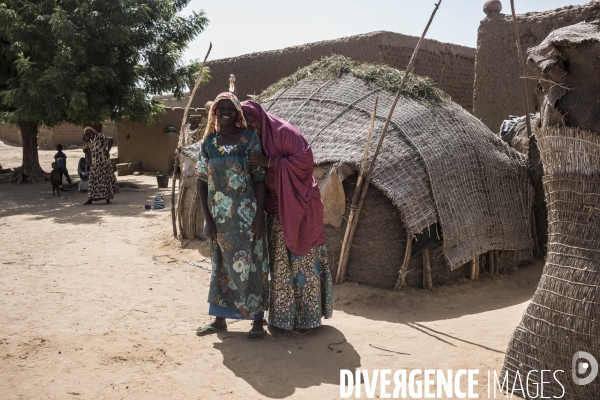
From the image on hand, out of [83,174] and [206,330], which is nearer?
[206,330]

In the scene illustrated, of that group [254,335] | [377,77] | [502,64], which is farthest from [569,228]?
[502,64]

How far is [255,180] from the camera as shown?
160 inches

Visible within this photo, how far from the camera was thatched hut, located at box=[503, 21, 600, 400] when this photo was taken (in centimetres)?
301

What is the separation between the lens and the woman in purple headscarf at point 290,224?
4016 millimetres

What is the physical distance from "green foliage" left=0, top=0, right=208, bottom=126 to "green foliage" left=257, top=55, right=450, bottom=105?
677cm

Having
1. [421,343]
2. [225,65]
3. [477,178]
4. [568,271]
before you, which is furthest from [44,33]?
[568,271]

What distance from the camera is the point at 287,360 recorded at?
385 cm

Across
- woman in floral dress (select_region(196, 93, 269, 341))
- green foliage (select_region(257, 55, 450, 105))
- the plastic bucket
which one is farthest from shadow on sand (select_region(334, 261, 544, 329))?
the plastic bucket

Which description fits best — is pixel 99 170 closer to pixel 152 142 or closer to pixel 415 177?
pixel 152 142

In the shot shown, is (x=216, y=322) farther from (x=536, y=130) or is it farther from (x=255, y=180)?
(x=536, y=130)

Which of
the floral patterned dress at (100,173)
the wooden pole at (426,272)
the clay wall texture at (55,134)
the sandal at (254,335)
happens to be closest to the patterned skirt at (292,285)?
the sandal at (254,335)

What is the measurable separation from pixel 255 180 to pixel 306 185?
36cm

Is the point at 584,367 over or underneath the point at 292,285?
underneath

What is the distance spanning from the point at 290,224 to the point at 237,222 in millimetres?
373
